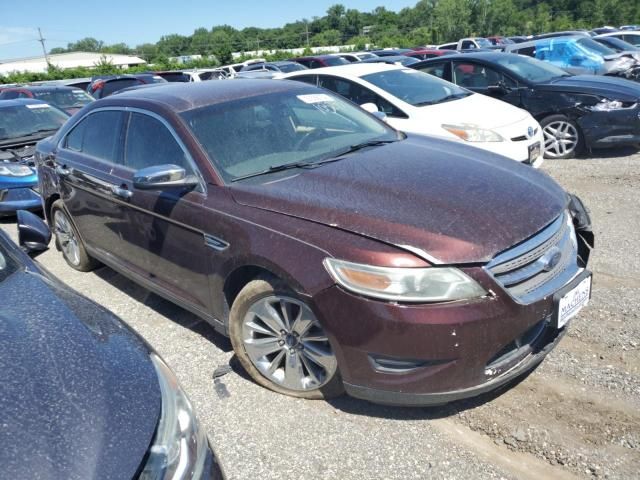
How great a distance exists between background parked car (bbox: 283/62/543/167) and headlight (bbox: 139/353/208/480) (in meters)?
4.60

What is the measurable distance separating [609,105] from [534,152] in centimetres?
167

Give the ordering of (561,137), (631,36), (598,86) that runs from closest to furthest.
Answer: (598,86)
(561,137)
(631,36)

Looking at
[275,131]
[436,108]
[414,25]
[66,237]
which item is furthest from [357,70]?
[414,25]

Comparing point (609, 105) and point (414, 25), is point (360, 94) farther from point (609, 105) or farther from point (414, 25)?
point (414, 25)

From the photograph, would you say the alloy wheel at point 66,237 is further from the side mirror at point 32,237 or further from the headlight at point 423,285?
the headlight at point 423,285

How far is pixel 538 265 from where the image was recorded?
2.54 metres

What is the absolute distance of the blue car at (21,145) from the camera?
6.58 metres

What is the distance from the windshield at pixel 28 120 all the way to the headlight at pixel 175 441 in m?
6.82

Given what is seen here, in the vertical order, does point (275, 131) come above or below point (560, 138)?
above

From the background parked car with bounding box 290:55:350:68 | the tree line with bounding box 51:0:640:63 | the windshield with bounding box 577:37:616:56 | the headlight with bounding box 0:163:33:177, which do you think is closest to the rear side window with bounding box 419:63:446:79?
the windshield with bounding box 577:37:616:56

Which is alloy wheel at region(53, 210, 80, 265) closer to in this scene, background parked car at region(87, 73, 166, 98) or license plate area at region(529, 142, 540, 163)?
license plate area at region(529, 142, 540, 163)

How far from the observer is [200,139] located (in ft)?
10.5

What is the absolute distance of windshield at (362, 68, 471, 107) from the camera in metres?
6.94

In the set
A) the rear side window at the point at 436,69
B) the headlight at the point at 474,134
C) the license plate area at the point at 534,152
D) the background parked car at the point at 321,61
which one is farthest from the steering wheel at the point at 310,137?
the background parked car at the point at 321,61
